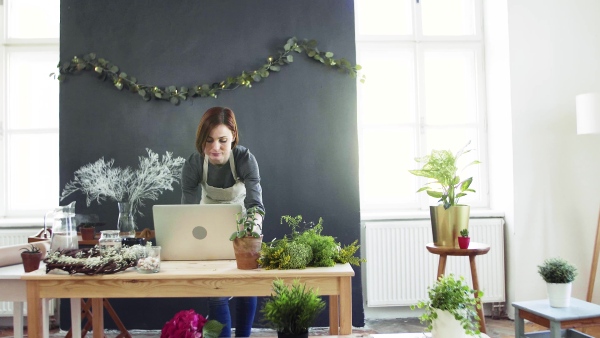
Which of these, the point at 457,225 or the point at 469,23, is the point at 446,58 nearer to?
the point at 469,23

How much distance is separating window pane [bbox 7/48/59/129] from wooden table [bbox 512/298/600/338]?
13.3 ft

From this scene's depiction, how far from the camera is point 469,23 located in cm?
504

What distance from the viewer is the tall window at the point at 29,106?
189 inches

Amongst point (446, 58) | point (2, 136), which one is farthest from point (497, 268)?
point (2, 136)

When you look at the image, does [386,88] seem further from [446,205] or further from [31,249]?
[31,249]

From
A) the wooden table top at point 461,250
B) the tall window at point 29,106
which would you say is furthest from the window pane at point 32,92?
the wooden table top at point 461,250

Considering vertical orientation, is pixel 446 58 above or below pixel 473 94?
above

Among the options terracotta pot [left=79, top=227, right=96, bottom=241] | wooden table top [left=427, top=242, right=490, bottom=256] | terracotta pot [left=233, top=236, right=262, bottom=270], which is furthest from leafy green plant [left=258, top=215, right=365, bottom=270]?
terracotta pot [left=79, top=227, right=96, bottom=241]

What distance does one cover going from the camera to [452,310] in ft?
6.28

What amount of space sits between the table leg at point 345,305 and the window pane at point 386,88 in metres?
2.80

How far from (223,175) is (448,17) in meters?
2.92

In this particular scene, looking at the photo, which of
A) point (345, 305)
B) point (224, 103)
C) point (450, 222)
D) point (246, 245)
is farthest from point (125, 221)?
point (450, 222)

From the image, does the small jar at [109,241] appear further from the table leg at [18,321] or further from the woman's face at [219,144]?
the woman's face at [219,144]

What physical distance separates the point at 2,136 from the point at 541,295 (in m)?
4.79
